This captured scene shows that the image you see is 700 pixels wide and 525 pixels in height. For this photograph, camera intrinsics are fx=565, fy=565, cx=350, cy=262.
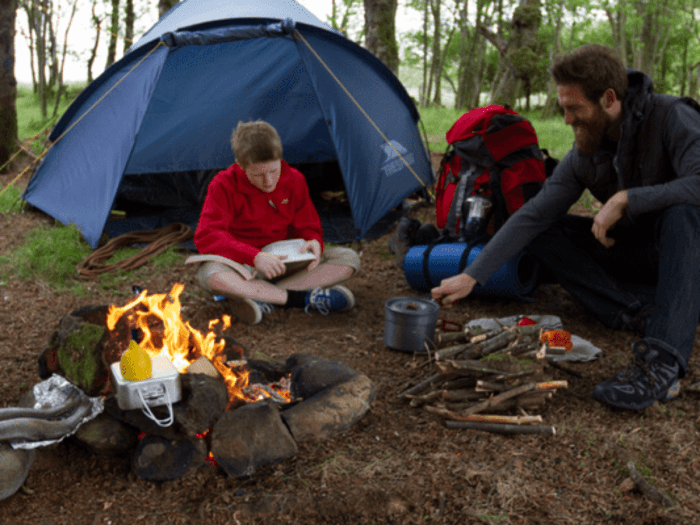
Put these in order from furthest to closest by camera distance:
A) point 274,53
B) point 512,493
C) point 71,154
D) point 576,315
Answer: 1. point 274,53
2. point 71,154
3. point 576,315
4. point 512,493

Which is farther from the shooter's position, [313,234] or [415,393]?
[313,234]

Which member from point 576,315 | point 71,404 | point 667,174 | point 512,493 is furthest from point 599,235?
point 71,404

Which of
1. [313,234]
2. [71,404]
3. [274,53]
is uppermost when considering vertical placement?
[274,53]

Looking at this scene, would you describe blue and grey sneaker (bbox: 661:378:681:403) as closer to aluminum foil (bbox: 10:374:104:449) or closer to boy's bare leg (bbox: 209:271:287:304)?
boy's bare leg (bbox: 209:271:287:304)

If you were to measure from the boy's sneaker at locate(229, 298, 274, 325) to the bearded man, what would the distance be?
1.20m

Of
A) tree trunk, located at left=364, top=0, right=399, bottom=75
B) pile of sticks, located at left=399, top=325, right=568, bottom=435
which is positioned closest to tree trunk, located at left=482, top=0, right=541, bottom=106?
tree trunk, located at left=364, top=0, right=399, bottom=75

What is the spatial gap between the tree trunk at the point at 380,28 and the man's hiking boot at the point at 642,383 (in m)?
6.91

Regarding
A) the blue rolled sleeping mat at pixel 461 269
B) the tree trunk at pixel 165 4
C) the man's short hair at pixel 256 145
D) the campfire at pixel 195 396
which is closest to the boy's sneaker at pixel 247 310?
the campfire at pixel 195 396

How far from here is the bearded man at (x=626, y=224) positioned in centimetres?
244

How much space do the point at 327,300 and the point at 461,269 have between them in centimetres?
92

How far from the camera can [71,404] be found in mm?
2107

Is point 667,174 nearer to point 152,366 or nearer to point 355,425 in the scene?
point 355,425

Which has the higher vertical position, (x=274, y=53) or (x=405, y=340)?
(x=274, y=53)

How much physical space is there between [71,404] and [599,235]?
2.40 meters
